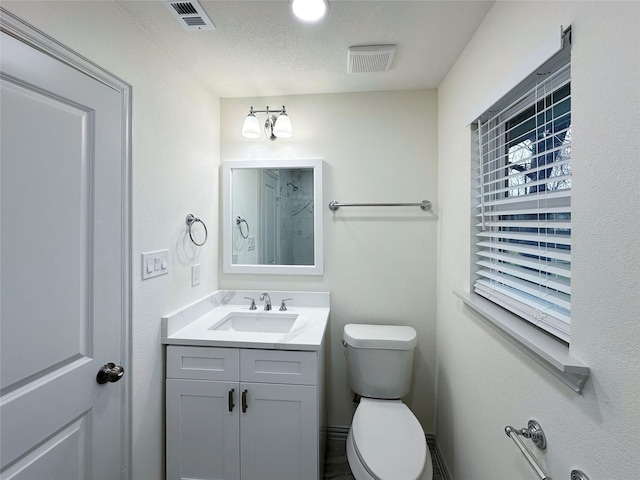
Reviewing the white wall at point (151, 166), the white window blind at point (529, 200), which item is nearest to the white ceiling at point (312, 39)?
the white wall at point (151, 166)

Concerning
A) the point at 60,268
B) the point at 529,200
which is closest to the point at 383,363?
the point at 529,200

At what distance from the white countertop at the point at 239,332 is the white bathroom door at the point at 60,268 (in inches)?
12.8

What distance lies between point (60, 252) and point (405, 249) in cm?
176

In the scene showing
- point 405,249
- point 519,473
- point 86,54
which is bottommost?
point 519,473

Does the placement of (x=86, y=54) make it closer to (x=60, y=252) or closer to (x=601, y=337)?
A: (x=60, y=252)

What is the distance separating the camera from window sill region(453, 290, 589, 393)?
0.70m

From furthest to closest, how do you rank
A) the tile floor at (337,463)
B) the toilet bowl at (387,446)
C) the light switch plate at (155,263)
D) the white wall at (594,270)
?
1. the tile floor at (337,463)
2. the light switch plate at (155,263)
3. the toilet bowl at (387,446)
4. the white wall at (594,270)

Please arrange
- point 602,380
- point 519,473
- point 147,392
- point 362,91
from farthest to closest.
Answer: point 362,91 → point 147,392 → point 519,473 → point 602,380

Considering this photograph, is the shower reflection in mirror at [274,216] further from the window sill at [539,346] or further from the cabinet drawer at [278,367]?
the window sill at [539,346]

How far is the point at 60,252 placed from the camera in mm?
940

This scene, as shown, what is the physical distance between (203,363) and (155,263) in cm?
56

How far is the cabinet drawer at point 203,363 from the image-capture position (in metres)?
1.44

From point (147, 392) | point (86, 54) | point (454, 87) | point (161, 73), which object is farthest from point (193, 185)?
point (454, 87)

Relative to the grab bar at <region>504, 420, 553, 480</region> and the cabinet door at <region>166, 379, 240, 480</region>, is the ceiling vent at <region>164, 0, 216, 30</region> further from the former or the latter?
the grab bar at <region>504, 420, 553, 480</region>
